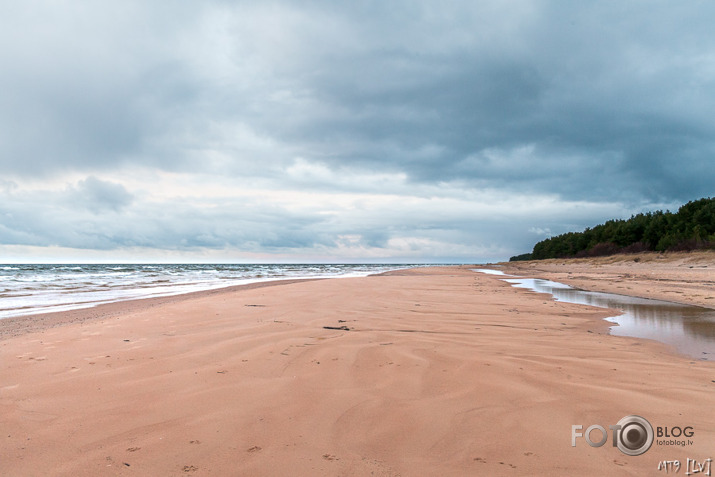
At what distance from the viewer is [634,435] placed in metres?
2.77

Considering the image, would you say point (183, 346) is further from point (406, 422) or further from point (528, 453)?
point (528, 453)

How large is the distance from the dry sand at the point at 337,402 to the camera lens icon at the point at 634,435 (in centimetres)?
9

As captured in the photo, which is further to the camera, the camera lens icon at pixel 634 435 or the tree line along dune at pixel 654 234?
the tree line along dune at pixel 654 234

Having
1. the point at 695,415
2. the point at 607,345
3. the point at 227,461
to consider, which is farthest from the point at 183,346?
the point at 607,345

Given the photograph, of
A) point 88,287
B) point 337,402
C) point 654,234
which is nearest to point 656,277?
point 337,402

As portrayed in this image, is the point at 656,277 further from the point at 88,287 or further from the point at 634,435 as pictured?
the point at 88,287

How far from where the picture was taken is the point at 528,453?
8.22 ft

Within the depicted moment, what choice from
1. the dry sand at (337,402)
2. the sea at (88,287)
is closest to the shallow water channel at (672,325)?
the dry sand at (337,402)

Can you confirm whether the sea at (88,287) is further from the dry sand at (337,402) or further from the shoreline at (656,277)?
the shoreline at (656,277)

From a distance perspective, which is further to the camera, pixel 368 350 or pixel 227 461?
pixel 368 350

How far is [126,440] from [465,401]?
2741 millimetres

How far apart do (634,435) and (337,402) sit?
2305 mm

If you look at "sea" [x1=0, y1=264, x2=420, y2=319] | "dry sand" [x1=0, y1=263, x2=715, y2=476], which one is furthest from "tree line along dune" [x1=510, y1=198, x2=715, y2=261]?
"dry sand" [x1=0, y1=263, x2=715, y2=476]

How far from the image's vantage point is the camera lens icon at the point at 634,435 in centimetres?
262
